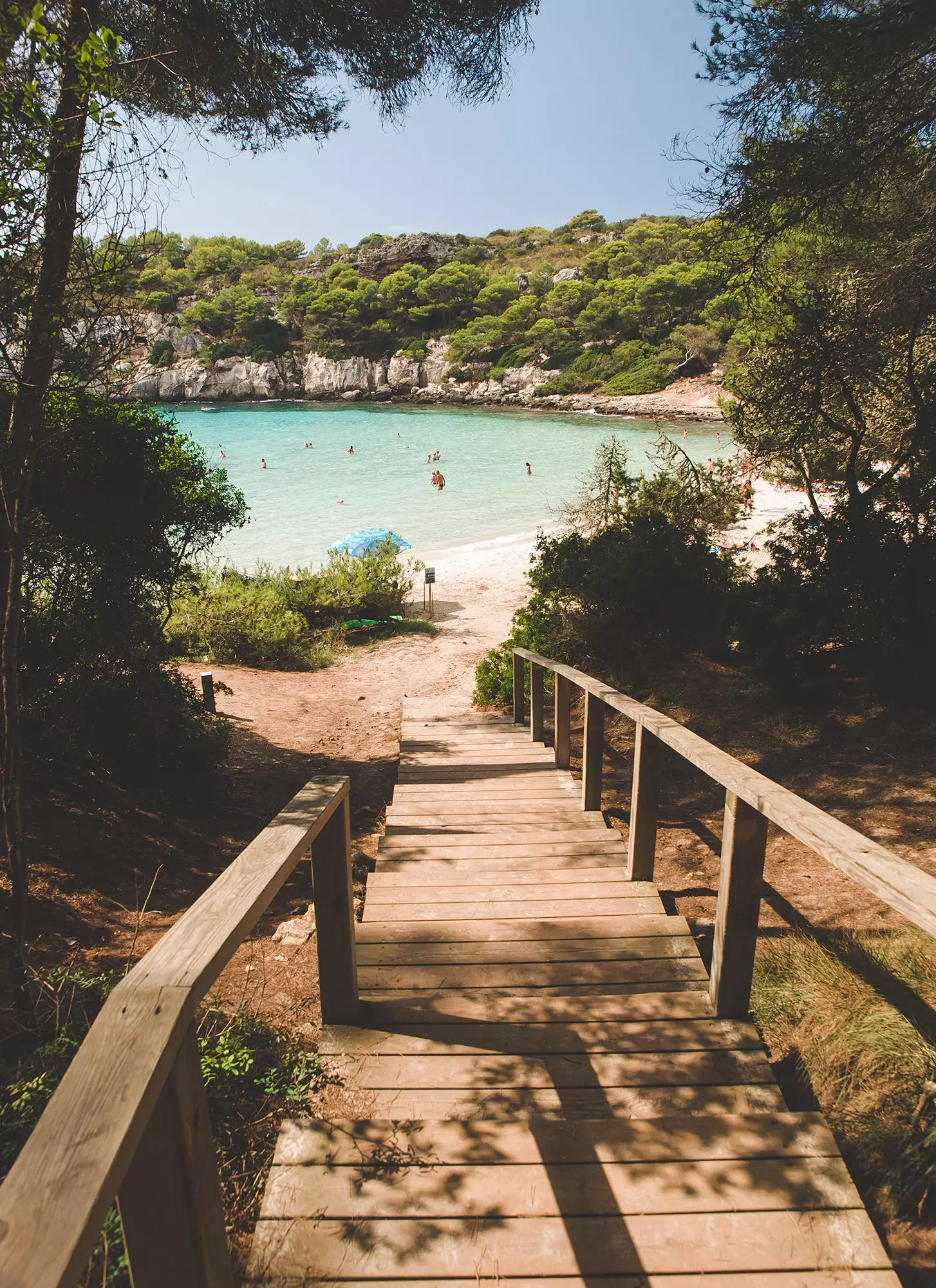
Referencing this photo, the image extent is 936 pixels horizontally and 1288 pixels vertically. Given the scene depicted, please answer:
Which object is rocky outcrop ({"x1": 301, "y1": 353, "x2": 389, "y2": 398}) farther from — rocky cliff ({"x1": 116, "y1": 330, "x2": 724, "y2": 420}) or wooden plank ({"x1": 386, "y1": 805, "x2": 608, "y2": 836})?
wooden plank ({"x1": 386, "y1": 805, "x2": 608, "y2": 836})

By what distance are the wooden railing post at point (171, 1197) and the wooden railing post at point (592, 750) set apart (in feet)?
10.1

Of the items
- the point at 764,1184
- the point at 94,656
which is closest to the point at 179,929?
the point at 764,1184

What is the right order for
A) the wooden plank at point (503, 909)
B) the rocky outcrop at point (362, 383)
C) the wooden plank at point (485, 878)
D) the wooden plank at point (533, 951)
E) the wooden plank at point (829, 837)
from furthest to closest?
1. the rocky outcrop at point (362, 383)
2. the wooden plank at point (485, 878)
3. the wooden plank at point (503, 909)
4. the wooden plank at point (533, 951)
5. the wooden plank at point (829, 837)

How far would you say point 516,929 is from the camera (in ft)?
9.42

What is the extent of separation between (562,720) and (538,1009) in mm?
2994

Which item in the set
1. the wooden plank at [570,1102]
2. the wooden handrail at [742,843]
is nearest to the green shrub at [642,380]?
the wooden handrail at [742,843]

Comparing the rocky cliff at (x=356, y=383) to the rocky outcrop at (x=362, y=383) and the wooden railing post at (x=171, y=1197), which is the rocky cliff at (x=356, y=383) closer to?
the rocky outcrop at (x=362, y=383)

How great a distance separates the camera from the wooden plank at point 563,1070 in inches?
81.0

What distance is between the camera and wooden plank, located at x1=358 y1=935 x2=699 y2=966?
105 inches

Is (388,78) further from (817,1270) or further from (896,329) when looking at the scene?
(817,1270)

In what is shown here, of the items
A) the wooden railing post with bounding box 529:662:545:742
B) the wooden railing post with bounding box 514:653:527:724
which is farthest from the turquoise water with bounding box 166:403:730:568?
the wooden railing post with bounding box 529:662:545:742

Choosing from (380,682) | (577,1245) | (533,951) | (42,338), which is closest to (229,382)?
(380,682)

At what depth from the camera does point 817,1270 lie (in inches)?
60.3

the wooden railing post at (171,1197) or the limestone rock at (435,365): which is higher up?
the limestone rock at (435,365)
